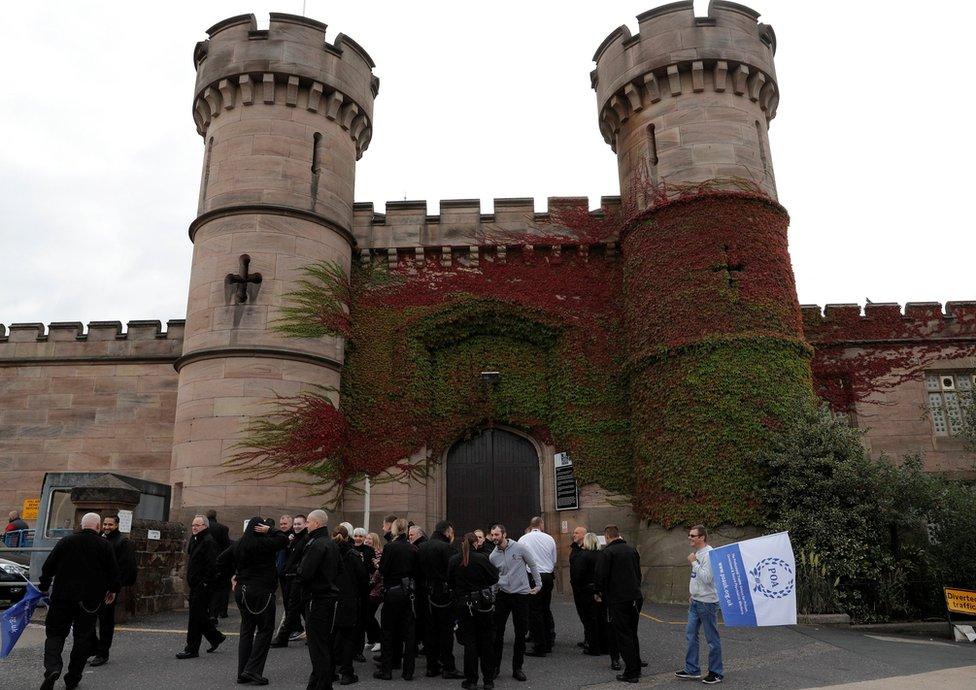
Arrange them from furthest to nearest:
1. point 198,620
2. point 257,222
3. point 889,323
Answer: point 889,323
point 257,222
point 198,620

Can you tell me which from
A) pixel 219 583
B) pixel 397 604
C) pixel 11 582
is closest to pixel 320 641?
pixel 397 604

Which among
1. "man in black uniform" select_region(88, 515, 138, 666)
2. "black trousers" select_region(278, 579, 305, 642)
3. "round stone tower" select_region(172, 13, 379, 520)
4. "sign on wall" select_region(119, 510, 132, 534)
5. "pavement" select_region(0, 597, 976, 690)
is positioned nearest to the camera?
"pavement" select_region(0, 597, 976, 690)

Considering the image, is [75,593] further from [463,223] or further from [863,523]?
[463,223]

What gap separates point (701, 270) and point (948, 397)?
26.8ft

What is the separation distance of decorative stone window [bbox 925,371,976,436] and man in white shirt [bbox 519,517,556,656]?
528 inches

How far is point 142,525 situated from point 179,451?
126 inches

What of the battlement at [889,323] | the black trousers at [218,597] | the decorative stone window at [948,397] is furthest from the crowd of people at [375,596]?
the decorative stone window at [948,397]

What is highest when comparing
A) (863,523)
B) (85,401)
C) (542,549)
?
(85,401)

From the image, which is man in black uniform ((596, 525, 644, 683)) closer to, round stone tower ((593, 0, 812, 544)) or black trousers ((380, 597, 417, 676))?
black trousers ((380, 597, 417, 676))

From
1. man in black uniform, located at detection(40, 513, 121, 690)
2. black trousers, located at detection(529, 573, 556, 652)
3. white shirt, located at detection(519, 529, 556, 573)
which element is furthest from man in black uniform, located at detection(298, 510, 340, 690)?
white shirt, located at detection(519, 529, 556, 573)

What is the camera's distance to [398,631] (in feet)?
26.9

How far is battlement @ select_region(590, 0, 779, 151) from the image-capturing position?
56.0 feet

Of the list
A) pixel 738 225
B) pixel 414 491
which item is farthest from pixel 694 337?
pixel 414 491

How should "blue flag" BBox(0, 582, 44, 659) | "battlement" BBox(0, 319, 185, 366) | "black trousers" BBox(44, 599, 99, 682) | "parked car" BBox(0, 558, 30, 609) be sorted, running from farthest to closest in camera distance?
"battlement" BBox(0, 319, 185, 366)
"parked car" BBox(0, 558, 30, 609)
"blue flag" BBox(0, 582, 44, 659)
"black trousers" BBox(44, 599, 99, 682)
